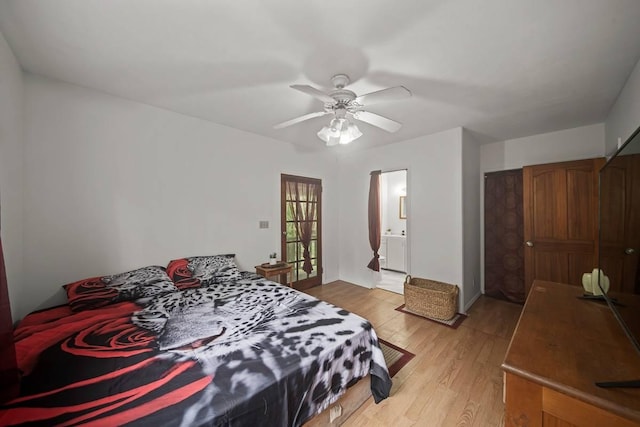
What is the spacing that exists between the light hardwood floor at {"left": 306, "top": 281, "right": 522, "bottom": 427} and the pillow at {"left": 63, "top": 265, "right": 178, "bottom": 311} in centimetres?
200

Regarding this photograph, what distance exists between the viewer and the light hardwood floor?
1558 millimetres

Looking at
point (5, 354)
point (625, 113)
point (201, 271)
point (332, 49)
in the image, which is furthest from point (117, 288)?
point (625, 113)

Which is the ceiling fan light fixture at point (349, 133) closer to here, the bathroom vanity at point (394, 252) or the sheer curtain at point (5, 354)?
the sheer curtain at point (5, 354)

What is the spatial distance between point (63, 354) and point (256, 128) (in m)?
2.77

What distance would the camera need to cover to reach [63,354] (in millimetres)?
1251

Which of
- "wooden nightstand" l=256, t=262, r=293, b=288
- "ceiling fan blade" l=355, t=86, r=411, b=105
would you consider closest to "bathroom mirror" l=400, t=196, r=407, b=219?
"wooden nightstand" l=256, t=262, r=293, b=288

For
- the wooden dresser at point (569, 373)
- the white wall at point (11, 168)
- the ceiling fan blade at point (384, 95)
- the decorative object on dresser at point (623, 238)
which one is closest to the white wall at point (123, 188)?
the white wall at point (11, 168)

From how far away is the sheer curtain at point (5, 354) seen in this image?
934mm

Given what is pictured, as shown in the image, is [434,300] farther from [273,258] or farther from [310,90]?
[310,90]

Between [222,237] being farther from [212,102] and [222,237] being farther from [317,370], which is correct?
[317,370]

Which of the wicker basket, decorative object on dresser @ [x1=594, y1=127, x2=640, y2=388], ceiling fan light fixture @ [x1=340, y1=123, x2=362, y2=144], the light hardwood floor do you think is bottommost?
the light hardwood floor

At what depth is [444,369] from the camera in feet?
6.57

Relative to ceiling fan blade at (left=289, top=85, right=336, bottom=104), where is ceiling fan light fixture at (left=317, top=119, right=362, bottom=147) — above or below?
below

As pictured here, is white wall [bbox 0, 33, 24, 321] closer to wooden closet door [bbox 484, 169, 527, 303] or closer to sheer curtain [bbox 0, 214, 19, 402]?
sheer curtain [bbox 0, 214, 19, 402]
